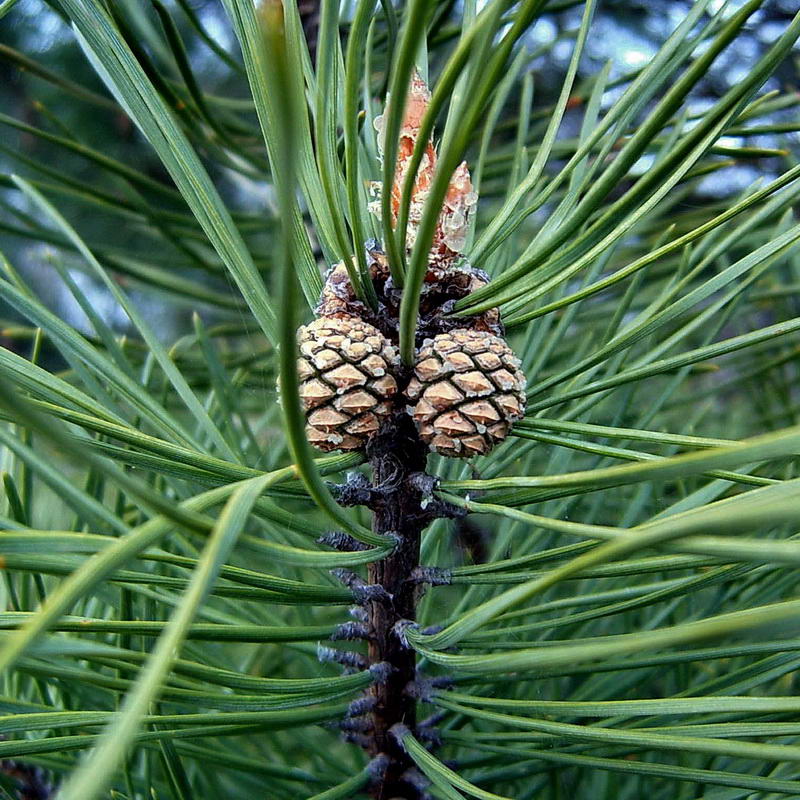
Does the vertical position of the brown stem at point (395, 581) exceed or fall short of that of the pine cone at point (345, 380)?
it falls short

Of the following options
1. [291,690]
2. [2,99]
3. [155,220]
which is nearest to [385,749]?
[291,690]

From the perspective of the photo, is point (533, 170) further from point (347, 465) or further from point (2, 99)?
point (2, 99)

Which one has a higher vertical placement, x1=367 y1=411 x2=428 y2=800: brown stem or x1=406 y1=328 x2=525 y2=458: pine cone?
x1=406 y1=328 x2=525 y2=458: pine cone
